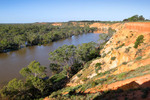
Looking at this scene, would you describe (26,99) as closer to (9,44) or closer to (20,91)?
(20,91)

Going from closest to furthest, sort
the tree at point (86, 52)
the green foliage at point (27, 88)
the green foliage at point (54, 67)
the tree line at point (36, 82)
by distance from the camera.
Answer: the green foliage at point (27, 88), the tree line at point (36, 82), the green foliage at point (54, 67), the tree at point (86, 52)

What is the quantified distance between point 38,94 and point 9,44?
34.7 m

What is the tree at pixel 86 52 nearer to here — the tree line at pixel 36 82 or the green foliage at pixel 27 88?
the tree line at pixel 36 82

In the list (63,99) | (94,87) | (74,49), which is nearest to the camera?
Result: (63,99)

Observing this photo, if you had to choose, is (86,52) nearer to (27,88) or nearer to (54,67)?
(54,67)

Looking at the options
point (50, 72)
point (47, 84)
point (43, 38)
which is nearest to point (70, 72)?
point (50, 72)

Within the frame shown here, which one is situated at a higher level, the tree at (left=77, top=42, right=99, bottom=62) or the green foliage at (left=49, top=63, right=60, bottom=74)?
the tree at (left=77, top=42, right=99, bottom=62)

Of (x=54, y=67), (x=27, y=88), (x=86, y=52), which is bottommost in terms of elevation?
(x=54, y=67)

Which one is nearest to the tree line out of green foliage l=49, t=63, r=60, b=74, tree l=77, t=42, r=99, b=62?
green foliage l=49, t=63, r=60, b=74

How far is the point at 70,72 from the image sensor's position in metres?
21.2

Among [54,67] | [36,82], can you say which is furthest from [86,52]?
[36,82]

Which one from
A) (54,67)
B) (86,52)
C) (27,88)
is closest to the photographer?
(27,88)

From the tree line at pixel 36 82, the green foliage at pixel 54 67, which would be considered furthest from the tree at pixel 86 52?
the green foliage at pixel 54 67

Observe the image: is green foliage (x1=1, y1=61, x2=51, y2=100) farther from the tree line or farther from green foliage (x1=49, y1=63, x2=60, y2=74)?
green foliage (x1=49, y1=63, x2=60, y2=74)
